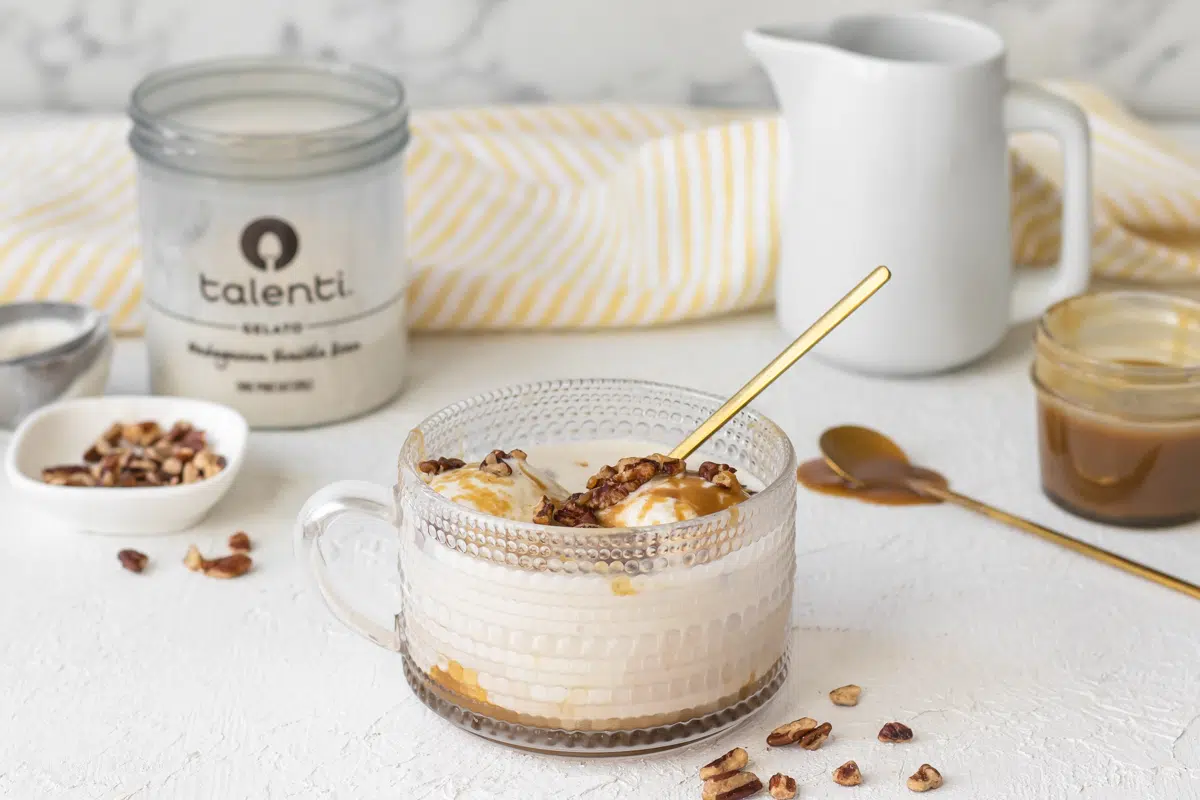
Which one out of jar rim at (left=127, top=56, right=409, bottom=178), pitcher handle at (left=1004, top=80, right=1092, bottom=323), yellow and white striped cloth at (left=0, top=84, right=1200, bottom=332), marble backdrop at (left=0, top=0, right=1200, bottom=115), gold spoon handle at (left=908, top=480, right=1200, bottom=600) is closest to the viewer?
gold spoon handle at (left=908, top=480, right=1200, bottom=600)

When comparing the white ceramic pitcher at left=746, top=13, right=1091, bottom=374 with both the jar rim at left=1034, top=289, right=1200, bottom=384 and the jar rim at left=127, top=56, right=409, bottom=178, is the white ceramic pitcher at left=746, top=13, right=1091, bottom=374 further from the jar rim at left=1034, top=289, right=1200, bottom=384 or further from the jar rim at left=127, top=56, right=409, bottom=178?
the jar rim at left=127, top=56, right=409, bottom=178

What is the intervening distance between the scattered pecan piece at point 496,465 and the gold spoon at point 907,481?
32cm

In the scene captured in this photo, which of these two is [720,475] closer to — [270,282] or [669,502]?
[669,502]

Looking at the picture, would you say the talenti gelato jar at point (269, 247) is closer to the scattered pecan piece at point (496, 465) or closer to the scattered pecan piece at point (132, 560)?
the scattered pecan piece at point (132, 560)

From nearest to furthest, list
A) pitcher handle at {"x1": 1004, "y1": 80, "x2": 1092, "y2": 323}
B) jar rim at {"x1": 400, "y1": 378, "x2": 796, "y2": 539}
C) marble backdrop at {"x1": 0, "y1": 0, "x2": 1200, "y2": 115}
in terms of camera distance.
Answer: jar rim at {"x1": 400, "y1": 378, "x2": 796, "y2": 539} < pitcher handle at {"x1": 1004, "y1": 80, "x2": 1092, "y2": 323} < marble backdrop at {"x1": 0, "y1": 0, "x2": 1200, "y2": 115}

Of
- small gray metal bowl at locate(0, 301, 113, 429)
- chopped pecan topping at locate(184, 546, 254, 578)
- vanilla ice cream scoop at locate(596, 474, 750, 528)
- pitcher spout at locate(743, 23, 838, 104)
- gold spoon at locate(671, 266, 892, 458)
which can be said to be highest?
pitcher spout at locate(743, 23, 838, 104)

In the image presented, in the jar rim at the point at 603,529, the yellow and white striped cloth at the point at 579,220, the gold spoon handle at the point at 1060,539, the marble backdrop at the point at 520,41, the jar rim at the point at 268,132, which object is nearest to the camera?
the jar rim at the point at 603,529

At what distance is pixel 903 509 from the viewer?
1.02 metres

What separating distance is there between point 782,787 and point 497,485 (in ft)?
0.63

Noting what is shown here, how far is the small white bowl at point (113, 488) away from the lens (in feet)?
3.13

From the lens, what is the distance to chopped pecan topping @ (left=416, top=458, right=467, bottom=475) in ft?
2.67

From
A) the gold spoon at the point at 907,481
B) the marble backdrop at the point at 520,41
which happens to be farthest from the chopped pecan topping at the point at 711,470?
the marble backdrop at the point at 520,41

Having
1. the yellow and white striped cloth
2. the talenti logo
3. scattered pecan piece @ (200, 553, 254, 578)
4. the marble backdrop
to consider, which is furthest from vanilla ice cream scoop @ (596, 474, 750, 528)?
the marble backdrop

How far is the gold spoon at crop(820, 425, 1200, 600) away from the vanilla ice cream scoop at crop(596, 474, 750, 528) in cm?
27
